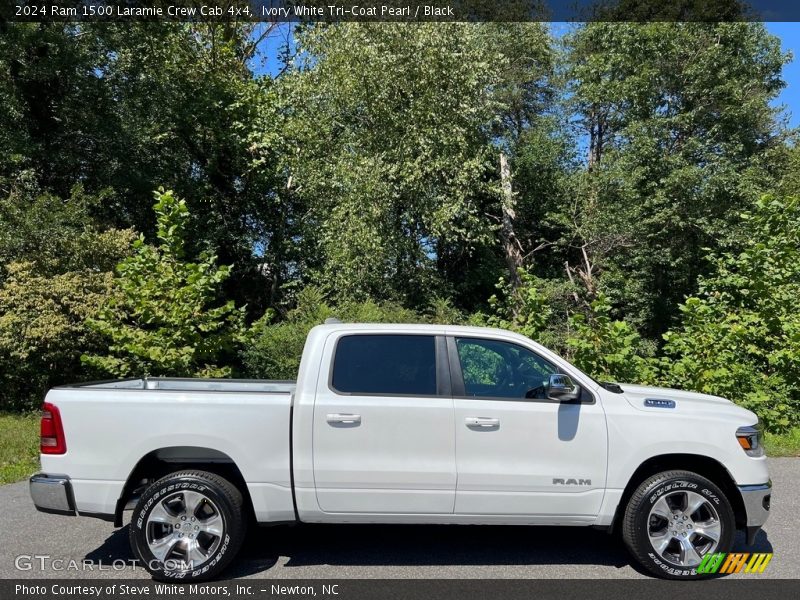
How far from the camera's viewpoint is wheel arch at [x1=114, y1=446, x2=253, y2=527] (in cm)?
488

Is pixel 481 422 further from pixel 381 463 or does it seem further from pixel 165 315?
pixel 165 315

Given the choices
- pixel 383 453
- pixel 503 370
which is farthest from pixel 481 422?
pixel 383 453

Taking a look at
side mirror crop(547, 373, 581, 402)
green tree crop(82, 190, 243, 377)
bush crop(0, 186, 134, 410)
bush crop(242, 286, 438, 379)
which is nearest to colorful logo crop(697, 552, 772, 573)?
side mirror crop(547, 373, 581, 402)

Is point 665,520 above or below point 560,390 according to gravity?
below

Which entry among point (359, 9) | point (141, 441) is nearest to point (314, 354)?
point (141, 441)

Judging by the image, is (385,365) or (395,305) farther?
(395,305)

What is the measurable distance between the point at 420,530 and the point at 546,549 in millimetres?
1116

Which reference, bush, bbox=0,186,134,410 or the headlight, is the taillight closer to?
the headlight

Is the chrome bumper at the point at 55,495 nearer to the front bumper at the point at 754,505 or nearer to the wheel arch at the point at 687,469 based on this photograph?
the wheel arch at the point at 687,469

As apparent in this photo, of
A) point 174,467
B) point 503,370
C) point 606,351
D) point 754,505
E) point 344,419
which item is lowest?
point 754,505

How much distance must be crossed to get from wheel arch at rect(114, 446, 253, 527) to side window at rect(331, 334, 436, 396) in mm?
987

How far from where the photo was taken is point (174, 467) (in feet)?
16.5

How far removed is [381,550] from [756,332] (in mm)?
8621

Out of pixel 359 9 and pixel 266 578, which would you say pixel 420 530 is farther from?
pixel 359 9
